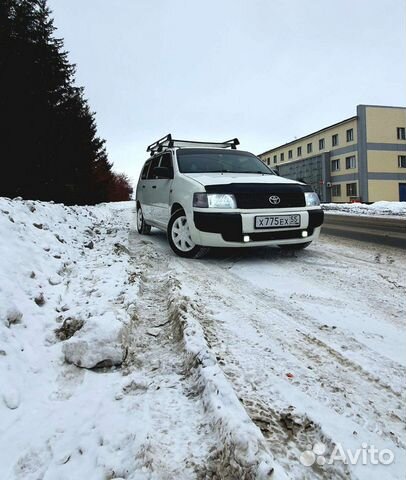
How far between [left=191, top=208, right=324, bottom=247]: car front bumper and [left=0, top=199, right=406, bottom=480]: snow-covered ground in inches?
33.4

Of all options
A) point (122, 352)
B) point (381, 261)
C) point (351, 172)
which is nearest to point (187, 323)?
point (122, 352)

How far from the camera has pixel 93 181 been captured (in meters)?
20.9

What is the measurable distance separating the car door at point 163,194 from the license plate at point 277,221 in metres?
1.74

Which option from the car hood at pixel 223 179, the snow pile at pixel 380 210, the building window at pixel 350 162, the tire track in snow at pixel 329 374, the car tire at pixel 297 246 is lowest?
the tire track in snow at pixel 329 374

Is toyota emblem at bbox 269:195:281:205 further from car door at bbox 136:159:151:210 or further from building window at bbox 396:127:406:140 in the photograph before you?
building window at bbox 396:127:406:140

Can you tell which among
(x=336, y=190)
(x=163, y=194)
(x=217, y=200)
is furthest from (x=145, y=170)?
(x=336, y=190)

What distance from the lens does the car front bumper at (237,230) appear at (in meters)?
4.12

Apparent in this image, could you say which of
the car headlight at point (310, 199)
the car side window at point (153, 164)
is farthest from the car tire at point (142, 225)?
the car headlight at point (310, 199)

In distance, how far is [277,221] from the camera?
4.27m

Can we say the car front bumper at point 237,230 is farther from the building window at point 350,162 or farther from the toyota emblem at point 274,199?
the building window at point 350,162

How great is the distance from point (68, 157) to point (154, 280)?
13638mm

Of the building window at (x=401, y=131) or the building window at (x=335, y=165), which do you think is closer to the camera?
the building window at (x=401, y=131)

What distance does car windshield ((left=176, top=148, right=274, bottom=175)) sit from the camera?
212 inches

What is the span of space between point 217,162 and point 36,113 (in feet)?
37.2
